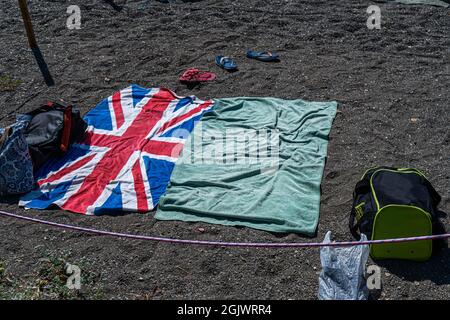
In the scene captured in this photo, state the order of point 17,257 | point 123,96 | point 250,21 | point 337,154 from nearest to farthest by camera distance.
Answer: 1. point 17,257
2. point 337,154
3. point 123,96
4. point 250,21

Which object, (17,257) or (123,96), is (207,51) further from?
(17,257)

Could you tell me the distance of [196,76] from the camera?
7.75 meters

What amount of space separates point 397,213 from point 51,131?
359 centimetres

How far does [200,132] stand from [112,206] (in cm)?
145

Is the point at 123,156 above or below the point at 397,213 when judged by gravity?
below

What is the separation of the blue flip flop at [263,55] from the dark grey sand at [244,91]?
0.09 m

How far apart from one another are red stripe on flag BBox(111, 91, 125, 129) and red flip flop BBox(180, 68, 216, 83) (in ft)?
2.70

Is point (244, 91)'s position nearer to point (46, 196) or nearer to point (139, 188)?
point (139, 188)

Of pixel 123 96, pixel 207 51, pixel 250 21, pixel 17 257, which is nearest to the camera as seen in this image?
pixel 17 257

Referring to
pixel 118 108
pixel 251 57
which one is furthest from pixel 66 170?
pixel 251 57

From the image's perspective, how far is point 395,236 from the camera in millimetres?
4801

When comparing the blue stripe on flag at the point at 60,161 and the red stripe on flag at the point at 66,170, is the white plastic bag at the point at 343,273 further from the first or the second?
the blue stripe on flag at the point at 60,161

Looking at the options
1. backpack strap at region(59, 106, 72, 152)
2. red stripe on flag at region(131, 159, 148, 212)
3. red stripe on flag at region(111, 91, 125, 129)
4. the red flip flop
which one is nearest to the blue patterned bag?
backpack strap at region(59, 106, 72, 152)

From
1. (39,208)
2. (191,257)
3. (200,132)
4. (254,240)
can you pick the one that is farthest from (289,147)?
(39,208)
